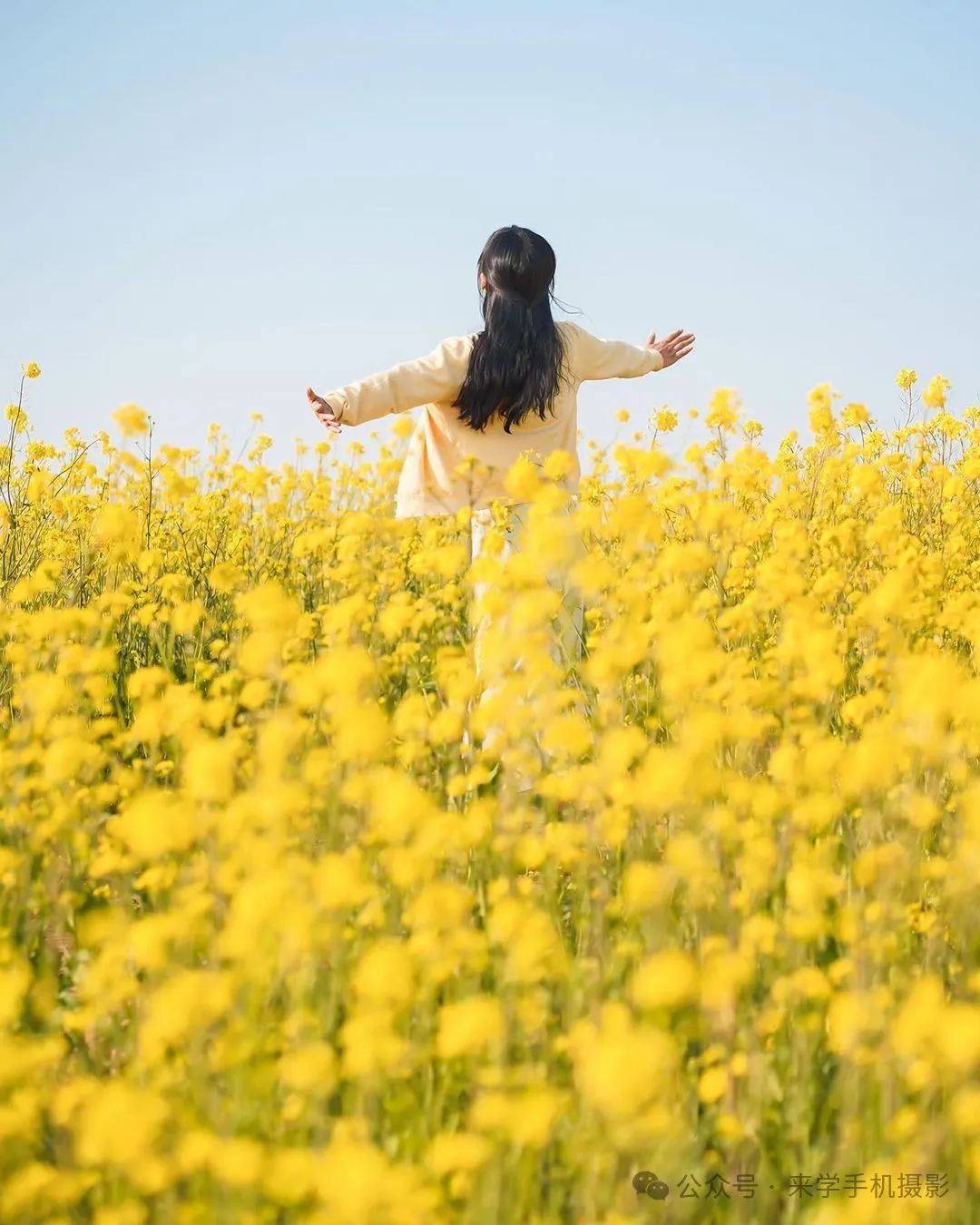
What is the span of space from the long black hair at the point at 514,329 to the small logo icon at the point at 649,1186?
8.75ft

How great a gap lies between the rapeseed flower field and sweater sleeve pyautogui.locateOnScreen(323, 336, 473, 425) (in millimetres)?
770

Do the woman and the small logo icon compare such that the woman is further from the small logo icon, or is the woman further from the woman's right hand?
the small logo icon

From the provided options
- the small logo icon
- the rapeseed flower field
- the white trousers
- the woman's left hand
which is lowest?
the small logo icon

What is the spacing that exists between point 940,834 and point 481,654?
132 cm

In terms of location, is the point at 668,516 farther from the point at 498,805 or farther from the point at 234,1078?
the point at 234,1078

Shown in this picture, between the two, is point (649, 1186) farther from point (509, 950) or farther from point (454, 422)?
point (454, 422)

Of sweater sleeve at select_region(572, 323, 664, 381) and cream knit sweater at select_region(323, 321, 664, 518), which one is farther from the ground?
sweater sleeve at select_region(572, 323, 664, 381)

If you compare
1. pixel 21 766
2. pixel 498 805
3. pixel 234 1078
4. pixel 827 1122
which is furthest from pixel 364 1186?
pixel 21 766

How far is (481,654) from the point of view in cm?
262

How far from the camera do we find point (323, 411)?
12.4 feet

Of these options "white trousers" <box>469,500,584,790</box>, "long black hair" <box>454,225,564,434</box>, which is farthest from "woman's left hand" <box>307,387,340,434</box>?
"white trousers" <box>469,500,584,790</box>

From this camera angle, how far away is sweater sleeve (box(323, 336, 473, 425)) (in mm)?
3744

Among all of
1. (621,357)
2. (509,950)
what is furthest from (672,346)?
(509,950)

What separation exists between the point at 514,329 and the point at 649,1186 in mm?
2785
